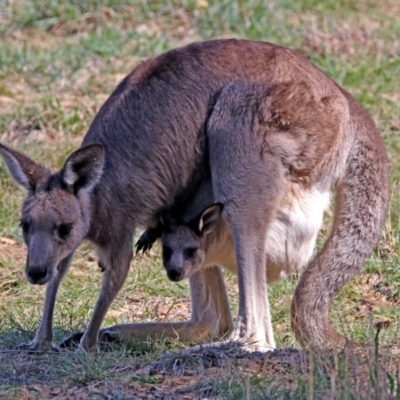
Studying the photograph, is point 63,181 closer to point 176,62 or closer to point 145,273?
point 176,62

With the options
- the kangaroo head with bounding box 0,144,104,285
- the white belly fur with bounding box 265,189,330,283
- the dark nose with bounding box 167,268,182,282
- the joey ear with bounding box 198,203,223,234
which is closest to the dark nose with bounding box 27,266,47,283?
the kangaroo head with bounding box 0,144,104,285

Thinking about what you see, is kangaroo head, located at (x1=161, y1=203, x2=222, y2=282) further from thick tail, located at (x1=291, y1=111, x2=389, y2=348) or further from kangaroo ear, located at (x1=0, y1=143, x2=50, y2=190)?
kangaroo ear, located at (x1=0, y1=143, x2=50, y2=190)

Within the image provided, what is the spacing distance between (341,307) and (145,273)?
120 cm

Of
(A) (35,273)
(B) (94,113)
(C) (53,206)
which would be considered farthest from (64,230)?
(B) (94,113)

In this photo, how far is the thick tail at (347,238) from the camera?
15.5ft

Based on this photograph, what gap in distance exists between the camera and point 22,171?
4816 millimetres

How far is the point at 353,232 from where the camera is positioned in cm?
492

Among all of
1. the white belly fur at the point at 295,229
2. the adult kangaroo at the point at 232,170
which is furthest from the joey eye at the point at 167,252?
the white belly fur at the point at 295,229

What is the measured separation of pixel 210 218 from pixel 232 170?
0.26 m

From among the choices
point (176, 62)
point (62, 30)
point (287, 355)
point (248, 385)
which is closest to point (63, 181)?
point (176, 62)

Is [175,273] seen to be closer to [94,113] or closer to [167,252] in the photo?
[167,252]

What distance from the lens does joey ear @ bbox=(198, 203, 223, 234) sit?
16.0 feet

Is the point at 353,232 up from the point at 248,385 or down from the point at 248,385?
up

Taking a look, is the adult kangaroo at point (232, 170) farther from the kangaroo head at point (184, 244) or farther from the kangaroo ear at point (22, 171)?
the kangaroo head at point (184, 244)
